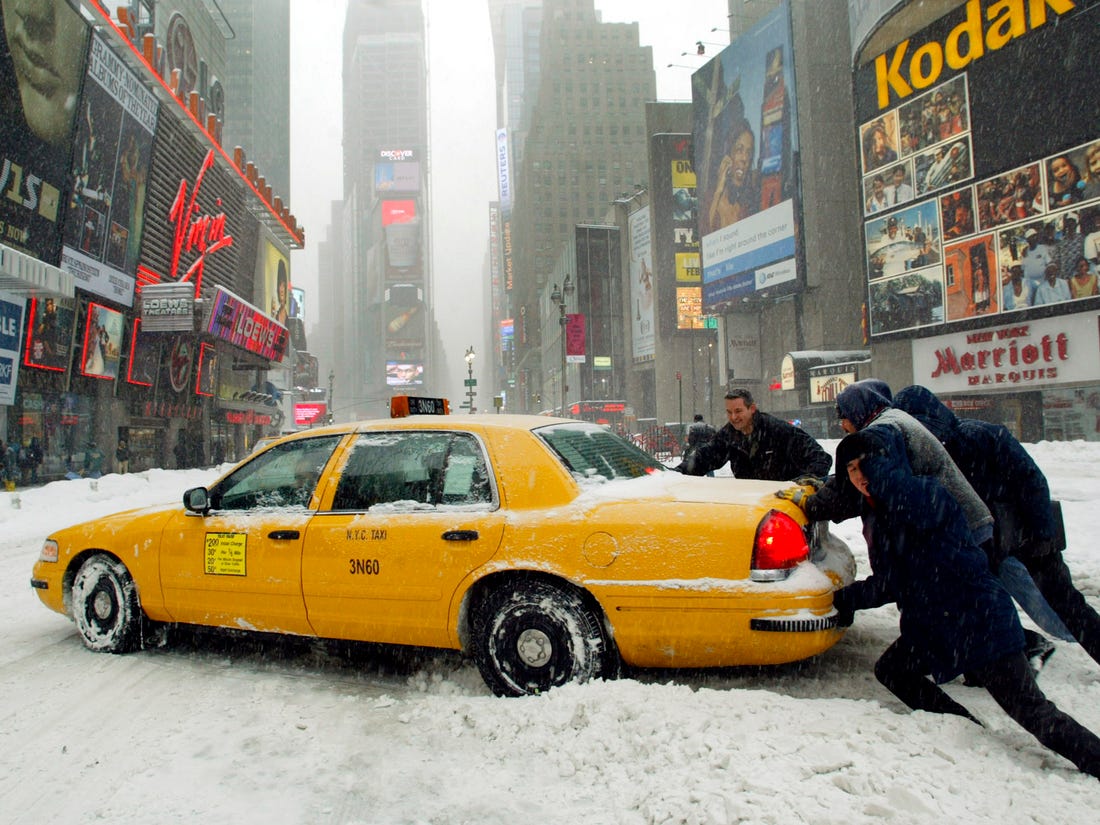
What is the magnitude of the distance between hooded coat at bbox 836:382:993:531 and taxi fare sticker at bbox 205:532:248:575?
3364 mm

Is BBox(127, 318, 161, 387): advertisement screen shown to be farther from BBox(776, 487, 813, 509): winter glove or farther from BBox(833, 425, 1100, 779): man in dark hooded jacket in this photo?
BBox(833, 425, 1100, 779): man in dark hooded jacket

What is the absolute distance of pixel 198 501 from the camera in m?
4.36

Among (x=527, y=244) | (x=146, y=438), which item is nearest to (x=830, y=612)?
(x=146, y=438)

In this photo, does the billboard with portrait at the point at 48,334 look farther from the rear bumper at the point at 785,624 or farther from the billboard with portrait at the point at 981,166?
the billboard with portrait at the point at 981,166

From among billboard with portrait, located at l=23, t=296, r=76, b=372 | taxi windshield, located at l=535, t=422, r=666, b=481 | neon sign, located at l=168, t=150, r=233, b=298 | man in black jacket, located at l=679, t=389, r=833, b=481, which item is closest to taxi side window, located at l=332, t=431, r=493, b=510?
A: taxi windshield, located at l=535, t=422, r=666, b=481

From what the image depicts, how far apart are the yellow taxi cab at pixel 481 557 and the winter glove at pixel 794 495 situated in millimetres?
62

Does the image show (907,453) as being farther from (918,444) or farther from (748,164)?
(748,164)

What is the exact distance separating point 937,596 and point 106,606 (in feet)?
15.7

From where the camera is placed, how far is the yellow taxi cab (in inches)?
129

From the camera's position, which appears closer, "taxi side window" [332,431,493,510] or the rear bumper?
the rear bumper

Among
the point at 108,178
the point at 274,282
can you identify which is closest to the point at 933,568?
the point at 108,178

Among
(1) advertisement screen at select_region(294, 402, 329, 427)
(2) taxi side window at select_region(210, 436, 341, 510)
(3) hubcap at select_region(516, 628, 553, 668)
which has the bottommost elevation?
(3) hubcap at select_region(516, 628, 553, 668)

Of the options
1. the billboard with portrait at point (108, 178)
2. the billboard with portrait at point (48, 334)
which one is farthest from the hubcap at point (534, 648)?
the billboard with portrait at point (108, 178)

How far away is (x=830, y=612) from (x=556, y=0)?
198878 mm
